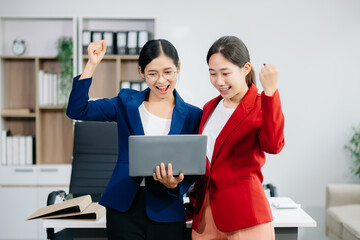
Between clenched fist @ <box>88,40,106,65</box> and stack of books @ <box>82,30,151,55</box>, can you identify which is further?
stack of books @ <box>82,30,151,55</box>

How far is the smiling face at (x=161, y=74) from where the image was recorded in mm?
1384

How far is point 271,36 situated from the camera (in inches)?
153

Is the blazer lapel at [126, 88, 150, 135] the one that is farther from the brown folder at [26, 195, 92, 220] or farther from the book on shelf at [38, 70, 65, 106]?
the book on shelf at [38, 70, 65, 106]

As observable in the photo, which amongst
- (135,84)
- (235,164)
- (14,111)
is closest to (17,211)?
(14,111)

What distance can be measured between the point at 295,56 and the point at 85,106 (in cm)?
299

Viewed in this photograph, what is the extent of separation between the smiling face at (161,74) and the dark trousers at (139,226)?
1.27 feet

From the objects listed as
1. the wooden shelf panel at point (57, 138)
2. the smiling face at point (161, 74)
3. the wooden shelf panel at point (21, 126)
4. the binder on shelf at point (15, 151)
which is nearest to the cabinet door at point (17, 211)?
the binder on shelf at point (15, 151)

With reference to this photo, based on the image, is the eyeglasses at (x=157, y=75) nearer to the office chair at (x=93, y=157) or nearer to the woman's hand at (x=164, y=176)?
the woman's hand at (x=164, y=176)

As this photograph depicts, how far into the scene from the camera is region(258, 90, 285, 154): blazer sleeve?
1.15 meters

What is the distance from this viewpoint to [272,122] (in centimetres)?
116

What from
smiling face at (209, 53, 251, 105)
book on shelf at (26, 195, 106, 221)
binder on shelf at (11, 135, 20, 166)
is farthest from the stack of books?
smiling face at (209, 53, 251, 105)

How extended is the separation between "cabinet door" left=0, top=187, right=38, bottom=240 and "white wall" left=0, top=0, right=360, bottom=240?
1801mm

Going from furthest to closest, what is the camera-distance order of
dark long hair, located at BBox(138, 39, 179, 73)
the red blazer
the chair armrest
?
the chair armrest → dark long hair, located at BBox(138, 39, 179, 73) → the red blazer

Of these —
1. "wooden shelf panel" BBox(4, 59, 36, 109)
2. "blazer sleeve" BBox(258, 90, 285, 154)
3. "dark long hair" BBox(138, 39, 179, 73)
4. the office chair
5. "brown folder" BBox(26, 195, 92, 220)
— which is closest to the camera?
"blazer sleeve" BBox(258, 90, 285, 154)
